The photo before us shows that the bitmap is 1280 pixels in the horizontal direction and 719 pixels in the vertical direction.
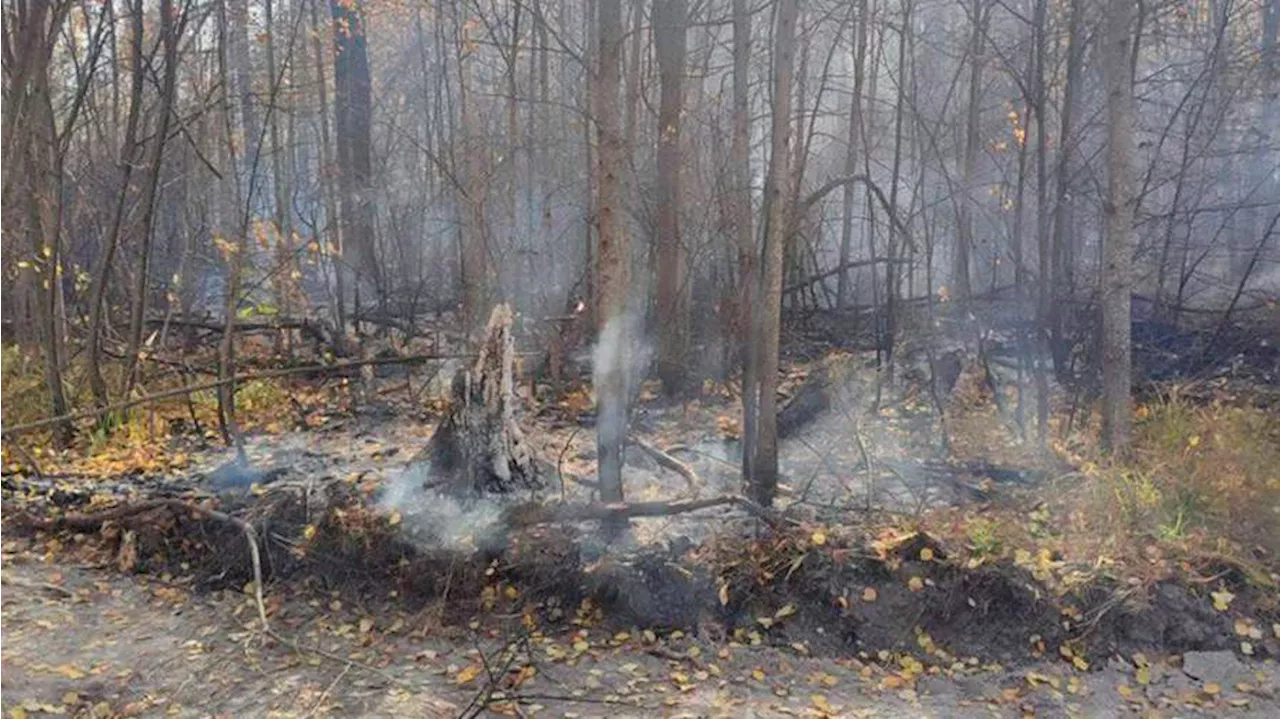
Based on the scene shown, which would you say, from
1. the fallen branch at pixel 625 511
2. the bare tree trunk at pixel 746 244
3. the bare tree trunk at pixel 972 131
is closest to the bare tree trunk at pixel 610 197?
the fallen branch at pixel 625 511

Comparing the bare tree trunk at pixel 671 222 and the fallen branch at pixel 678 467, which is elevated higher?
the bare tree trunk at pixel 671 222

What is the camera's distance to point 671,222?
10.5 m

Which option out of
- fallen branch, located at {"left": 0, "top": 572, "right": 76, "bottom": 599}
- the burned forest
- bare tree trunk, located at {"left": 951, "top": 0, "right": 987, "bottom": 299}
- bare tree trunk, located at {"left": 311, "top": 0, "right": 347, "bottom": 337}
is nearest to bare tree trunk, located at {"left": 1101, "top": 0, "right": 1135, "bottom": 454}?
the burned forest

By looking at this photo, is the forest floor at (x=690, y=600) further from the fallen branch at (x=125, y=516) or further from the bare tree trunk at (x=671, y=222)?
the bare tree trunk at (x=671, y=222)

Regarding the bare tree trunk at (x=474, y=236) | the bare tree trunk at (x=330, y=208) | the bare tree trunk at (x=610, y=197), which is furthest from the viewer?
the bare tree trunk at (x=330, y=208)

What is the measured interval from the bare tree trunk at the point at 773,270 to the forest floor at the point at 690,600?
0.33m

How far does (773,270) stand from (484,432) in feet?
7.56

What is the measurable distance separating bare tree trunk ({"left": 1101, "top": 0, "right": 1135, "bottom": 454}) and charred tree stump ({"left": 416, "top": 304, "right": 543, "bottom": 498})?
4227 mm

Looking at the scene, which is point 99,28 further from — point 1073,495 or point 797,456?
point 1073,495

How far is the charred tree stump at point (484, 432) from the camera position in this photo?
691cm

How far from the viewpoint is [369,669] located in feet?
16.8

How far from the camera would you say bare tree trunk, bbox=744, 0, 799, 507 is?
642cm

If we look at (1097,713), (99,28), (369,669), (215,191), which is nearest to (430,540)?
(369,669)

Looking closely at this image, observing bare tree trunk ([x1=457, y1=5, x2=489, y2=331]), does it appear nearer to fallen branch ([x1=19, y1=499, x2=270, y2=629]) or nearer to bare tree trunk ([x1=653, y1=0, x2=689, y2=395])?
bare tree trunk ([x1=653, y1=0, x2=689, y2=395])
